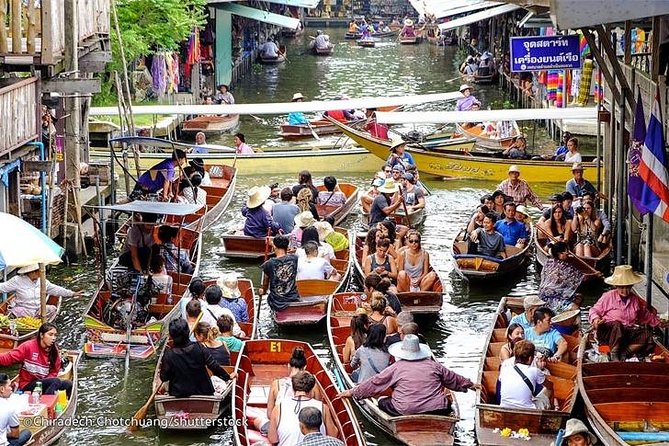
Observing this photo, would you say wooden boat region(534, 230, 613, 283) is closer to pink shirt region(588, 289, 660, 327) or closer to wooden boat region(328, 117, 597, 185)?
pink shirt region(588, 289, 660, 327)

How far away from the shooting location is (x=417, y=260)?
1762cm

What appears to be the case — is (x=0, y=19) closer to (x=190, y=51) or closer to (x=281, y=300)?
(x=281, y=300)

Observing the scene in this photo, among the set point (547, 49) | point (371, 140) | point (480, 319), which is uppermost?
point (547, 49)

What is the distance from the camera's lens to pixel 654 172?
13.9m

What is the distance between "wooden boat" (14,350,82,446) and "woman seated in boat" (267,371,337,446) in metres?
2.42

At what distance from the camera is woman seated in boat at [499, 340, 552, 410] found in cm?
1274

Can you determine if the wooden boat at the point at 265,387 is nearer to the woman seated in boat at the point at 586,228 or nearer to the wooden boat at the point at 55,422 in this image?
the wooden boat at the point at 55,422

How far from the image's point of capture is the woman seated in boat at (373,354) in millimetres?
13594

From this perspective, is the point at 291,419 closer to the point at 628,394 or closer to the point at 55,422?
the point at 55,422

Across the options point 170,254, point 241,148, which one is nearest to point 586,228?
point 170,254

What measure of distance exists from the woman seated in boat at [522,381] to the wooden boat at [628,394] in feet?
1.49

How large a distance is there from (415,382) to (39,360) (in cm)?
396

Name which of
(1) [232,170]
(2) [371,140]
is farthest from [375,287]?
(2) [371,140]

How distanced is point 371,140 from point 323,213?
5193 millimetres
